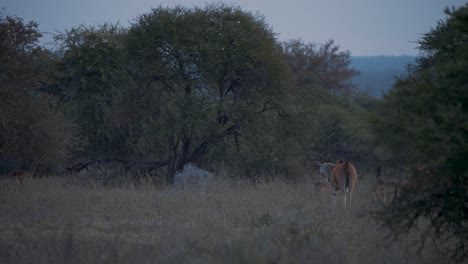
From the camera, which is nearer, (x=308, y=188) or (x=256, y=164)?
(x=308, y=188)

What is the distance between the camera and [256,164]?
2114 centimetres

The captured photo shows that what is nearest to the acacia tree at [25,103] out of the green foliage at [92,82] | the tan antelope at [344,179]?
the green foliage at [92,82]

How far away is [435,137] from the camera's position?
29.3 feet

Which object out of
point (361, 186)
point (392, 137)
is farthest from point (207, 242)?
point (361, 186)

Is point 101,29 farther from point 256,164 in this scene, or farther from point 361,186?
point 361,186

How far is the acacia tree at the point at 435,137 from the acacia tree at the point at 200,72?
11.5 meters

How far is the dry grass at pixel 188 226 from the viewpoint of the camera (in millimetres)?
8188

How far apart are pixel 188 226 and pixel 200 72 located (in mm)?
10207

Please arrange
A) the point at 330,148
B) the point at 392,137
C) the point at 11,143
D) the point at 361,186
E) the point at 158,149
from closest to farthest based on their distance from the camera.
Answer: the point at 392,137 → the point at 11,143 → the point at 361,186 → the point at 158,149 → the point at 330,148

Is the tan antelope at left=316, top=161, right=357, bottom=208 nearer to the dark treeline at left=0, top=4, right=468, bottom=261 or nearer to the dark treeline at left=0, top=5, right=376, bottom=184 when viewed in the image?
the dark treeline at left=0, top=4, right=468, bottom=261

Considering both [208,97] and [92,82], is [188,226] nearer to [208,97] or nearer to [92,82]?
[208,97]

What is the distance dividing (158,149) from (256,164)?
485cm

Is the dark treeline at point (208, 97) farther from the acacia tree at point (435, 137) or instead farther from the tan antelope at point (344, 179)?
the acacia tree at point (435, 137)

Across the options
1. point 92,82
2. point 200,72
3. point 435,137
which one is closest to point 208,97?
point 200,72
